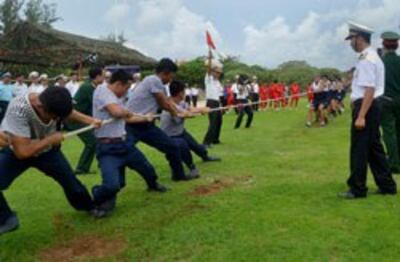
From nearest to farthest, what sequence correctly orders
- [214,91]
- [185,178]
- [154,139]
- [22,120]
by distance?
[22,120]
[154,139]
[185,178]
[214,91]

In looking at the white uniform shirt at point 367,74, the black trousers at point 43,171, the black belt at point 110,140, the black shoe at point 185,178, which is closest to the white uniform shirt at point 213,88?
the black shoe at point 185,178

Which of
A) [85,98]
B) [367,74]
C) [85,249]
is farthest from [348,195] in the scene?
[85,98]

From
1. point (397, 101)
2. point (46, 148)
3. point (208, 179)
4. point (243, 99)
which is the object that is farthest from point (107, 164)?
point (243, 99)

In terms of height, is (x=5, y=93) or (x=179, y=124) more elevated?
(x=5, y=93)

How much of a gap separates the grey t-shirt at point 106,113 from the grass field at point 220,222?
1044 mm

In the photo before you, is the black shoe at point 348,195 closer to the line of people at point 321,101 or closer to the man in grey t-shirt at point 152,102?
the man in grey t-shirt at point 152,102

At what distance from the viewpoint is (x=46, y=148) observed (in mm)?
6363

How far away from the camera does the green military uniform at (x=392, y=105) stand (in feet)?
33.1

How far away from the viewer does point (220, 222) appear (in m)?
7.00

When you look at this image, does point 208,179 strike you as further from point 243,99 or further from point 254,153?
point 243,99

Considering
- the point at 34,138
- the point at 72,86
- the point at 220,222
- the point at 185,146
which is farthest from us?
the point at 72,86

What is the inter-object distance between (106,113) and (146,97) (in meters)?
1.49

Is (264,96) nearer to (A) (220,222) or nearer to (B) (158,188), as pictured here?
(B) (158,188)

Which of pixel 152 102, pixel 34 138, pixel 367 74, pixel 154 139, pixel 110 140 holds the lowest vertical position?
pixel 154 139
